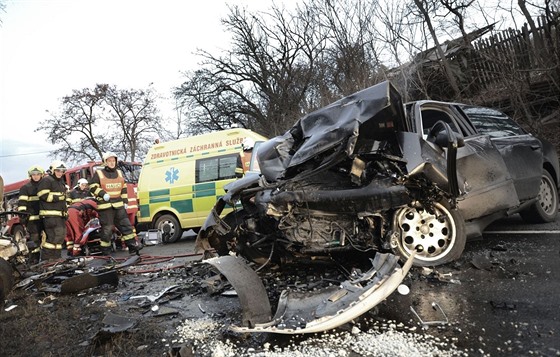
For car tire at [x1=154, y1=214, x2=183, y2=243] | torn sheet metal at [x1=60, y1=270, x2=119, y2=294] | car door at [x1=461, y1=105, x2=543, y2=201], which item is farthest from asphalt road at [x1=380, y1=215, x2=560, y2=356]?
car tire at [x1=154, y1=214, x2=183, y2=243]

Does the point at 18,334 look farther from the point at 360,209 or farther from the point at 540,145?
the point at 540,145

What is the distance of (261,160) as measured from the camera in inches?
146

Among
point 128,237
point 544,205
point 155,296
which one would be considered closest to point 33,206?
point 128,237

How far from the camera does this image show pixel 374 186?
115 inches

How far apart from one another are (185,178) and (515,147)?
6449mm

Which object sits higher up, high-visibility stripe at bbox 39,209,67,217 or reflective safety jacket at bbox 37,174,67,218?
reflective safety jacket at bbox 37,174,67,218

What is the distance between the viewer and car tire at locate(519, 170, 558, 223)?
479 cm

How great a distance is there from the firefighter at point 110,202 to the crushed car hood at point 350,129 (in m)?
4.65

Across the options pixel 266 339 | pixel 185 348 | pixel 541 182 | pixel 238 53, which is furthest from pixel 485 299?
pixel 238 53

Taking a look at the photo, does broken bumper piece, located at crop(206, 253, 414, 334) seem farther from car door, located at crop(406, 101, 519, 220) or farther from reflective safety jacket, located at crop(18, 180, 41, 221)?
reflective safety jacket, located at crop(18, 180, 41, 221)

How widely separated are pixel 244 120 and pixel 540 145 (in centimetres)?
2240

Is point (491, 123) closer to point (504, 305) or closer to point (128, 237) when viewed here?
point (504, 305)

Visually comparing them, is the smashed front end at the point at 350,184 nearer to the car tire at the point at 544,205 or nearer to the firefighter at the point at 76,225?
the car tire at the point at 544,205

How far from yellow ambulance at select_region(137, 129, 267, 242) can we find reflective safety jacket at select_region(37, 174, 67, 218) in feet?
6.87
